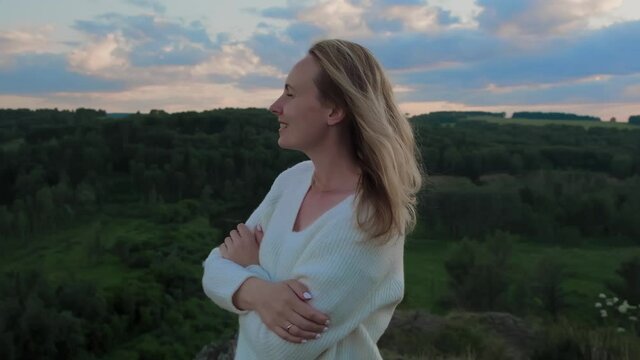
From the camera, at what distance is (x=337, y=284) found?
146cm

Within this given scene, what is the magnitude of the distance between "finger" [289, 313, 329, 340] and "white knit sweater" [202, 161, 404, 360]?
0.06 feet

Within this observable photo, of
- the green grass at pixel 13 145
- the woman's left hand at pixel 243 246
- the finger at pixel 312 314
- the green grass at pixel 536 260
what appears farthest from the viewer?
the green grass at pixel 13 145

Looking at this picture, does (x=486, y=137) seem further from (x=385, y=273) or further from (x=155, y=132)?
(x=385, y=273)

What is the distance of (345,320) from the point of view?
1.48 meters

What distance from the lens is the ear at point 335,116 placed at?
1.56 meters

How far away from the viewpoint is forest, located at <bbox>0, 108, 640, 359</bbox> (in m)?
37.5

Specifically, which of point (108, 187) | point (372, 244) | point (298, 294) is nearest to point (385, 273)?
point (372, 244)

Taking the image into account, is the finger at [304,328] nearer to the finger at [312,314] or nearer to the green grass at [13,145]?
the finger at [312,314]

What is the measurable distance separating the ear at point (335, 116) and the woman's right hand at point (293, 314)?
0.33 meters

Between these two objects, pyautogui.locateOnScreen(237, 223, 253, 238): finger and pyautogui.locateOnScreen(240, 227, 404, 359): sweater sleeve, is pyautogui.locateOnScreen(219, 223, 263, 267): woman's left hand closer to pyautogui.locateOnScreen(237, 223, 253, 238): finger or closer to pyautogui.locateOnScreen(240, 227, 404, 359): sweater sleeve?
pyautogui.locateOnScreen(237, 223, 253, 238): finger

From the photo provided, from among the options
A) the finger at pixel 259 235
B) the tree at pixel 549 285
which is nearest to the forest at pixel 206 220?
the tree at pixel 549 285

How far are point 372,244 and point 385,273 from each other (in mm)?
77

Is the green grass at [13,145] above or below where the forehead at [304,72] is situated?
below

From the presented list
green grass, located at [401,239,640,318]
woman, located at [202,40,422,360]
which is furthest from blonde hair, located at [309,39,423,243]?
green grass, located at [401,239,640,318]
